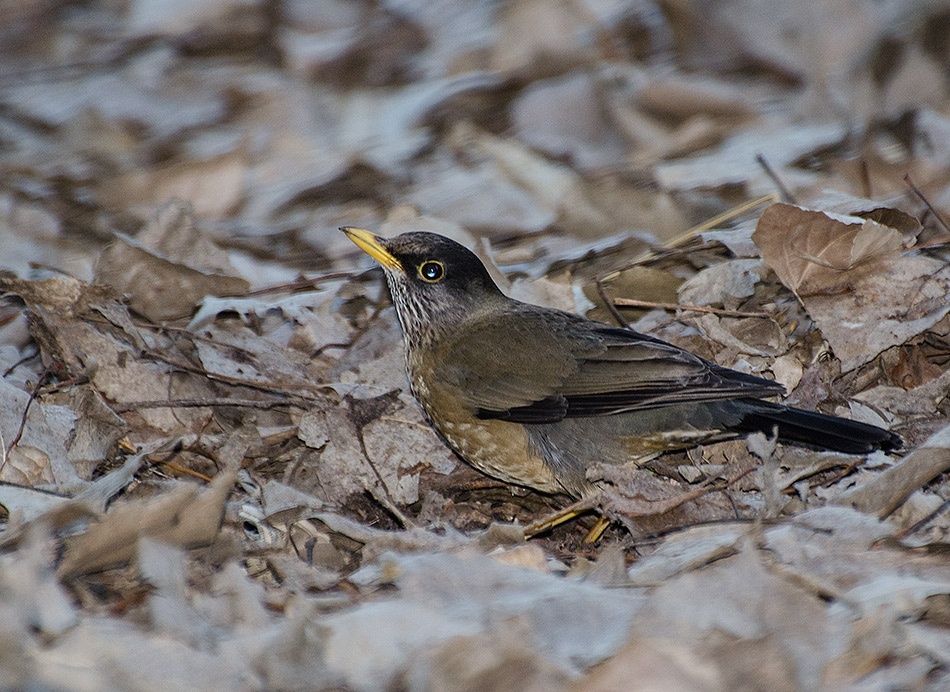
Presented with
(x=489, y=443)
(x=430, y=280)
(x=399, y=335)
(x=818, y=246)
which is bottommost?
(x=399, y=335)

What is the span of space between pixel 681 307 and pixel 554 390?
97 centimetres

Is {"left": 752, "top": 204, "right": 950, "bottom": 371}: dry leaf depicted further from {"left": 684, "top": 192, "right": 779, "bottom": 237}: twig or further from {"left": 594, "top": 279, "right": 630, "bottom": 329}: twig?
{"left": 684, "top": 192, "right": 779, "bottom": 237}: twig

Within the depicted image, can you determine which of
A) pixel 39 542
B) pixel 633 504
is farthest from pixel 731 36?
pixel 39 542

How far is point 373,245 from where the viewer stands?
6082 mm

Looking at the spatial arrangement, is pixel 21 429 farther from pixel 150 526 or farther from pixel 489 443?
pixel 489 443

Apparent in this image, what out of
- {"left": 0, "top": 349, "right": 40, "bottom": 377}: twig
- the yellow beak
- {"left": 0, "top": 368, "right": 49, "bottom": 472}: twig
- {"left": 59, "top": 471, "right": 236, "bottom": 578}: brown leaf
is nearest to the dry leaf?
the yellow beak

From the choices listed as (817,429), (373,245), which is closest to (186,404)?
(373,245)

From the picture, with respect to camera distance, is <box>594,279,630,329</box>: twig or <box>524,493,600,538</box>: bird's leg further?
<box>594,279,630,329</box>: twig

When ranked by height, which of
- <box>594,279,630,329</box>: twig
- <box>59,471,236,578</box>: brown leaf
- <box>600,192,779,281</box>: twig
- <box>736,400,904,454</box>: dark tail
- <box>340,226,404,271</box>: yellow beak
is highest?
<box>59,471,236,578</box>: brown leaf

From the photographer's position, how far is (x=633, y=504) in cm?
471

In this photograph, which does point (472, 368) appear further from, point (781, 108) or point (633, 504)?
point (781, 108)

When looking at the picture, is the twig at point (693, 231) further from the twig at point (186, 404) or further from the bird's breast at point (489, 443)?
the twig at point (186, 404)

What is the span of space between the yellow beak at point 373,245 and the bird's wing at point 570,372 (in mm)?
573

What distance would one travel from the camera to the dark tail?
4645 millimetres
